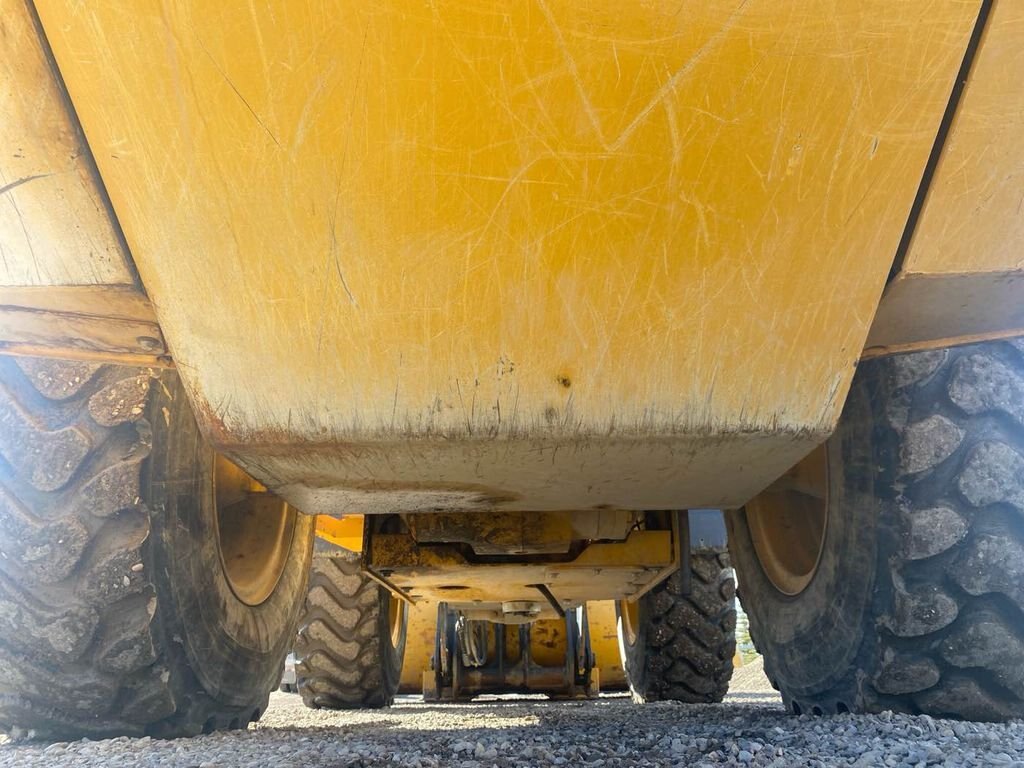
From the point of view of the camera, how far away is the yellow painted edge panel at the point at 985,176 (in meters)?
1.17

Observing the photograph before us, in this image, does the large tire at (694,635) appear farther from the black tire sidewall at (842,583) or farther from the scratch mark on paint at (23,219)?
the scratch mark on paint at (23,219)

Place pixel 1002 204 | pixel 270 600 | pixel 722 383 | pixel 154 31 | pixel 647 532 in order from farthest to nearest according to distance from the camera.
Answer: pixel 647 532 → pixel 270 600 → pixel 722 383 → pixel 1002 204 → pixel 154 31

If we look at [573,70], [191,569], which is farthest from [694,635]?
[573,70]

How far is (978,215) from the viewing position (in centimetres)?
131

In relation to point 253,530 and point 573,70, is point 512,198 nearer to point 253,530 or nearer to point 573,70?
point 573,70

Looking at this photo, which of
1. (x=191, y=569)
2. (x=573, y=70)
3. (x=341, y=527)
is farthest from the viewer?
(x=341, y=527)

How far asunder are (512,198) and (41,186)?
720 millimetres

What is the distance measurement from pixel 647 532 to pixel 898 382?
4.92ft

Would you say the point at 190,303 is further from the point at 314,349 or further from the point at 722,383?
the point at 722,383

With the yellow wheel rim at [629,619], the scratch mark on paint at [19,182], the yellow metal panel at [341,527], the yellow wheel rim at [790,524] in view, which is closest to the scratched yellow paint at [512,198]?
the scratch mark on paint at [19,182]

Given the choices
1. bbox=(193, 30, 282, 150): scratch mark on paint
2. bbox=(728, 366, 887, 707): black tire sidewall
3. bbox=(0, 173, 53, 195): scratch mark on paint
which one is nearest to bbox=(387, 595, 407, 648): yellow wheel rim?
bbox=(728, 366, 887, 707): black tire sidewall

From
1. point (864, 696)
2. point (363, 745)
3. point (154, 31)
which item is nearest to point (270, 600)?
point (363, 745)

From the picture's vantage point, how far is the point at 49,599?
183 centimetres

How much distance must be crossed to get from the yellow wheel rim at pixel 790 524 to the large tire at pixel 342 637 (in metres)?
2.65
